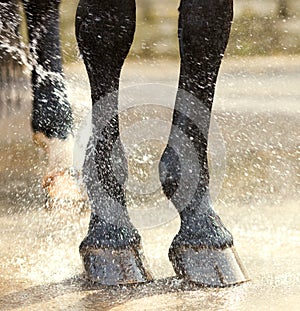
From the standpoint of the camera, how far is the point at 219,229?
2521 mm

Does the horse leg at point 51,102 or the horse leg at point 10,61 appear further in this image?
the horse leg at point 10,61

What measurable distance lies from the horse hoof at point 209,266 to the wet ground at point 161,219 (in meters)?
0.03

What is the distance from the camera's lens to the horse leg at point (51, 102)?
3.29 m

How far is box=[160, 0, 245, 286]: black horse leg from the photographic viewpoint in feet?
8.06

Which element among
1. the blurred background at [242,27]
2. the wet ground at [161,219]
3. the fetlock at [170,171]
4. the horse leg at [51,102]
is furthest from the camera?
the blurred background at [242,27]

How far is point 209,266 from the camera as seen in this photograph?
246cm

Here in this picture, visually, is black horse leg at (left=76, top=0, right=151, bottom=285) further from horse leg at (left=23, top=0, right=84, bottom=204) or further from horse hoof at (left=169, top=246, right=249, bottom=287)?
horse leg at (left=23, top=0, right=84, bottom=204)

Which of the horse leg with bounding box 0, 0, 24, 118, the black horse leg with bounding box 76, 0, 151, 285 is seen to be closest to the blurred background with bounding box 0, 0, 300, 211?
the horse leg with bounding box 0, 0, 24, 118

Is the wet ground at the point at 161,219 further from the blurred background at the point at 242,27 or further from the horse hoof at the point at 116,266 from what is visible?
the blurred background at the point at 242,27

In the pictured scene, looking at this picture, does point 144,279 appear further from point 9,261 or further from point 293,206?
point 293,206

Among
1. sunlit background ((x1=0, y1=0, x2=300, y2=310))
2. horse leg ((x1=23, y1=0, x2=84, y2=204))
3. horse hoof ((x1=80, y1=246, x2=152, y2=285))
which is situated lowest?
sunlit background ((x1=0, y1=0, x2=300, y2=310))

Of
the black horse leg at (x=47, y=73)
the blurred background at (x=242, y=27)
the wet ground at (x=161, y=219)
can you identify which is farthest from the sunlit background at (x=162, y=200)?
the blurred background at (x=242, y=27)

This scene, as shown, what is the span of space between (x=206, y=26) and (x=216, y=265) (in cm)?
51

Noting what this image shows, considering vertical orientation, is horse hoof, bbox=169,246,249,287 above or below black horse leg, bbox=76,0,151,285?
below
